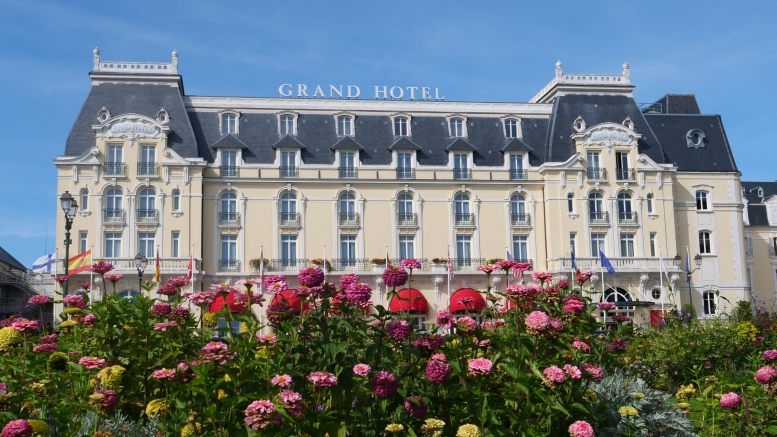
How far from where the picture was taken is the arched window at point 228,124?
41.8 metres

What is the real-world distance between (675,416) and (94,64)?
38.7m

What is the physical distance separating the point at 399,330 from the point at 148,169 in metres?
35.0

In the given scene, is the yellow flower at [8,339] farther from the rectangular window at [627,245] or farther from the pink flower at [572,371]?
the rectangular window at [627,245]

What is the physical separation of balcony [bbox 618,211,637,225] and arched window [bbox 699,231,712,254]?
4777 mm

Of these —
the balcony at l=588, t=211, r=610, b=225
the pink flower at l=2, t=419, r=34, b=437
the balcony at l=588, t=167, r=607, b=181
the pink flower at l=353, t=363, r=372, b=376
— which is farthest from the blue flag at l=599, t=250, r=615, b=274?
the pink flower at l=2, t=419, r=34, b=437

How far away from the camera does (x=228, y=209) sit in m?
40.7

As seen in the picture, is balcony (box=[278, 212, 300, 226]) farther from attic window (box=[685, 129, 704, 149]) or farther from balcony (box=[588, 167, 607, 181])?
attic window (box=[685, 129, 704, 149])

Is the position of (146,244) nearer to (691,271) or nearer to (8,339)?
(691,271)

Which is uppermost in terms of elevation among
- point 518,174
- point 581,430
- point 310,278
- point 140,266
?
point 518,174

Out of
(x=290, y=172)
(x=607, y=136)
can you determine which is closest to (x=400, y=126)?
(x=290, y=172)

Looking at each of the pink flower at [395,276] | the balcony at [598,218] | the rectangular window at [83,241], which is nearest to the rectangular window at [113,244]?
the rectangular window at [83,241]

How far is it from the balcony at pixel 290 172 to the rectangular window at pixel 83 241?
32.5 ft

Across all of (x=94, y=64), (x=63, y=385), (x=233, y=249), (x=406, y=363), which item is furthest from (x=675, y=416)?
(x=94, y=64)

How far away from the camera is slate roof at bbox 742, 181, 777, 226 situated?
55.1 m
